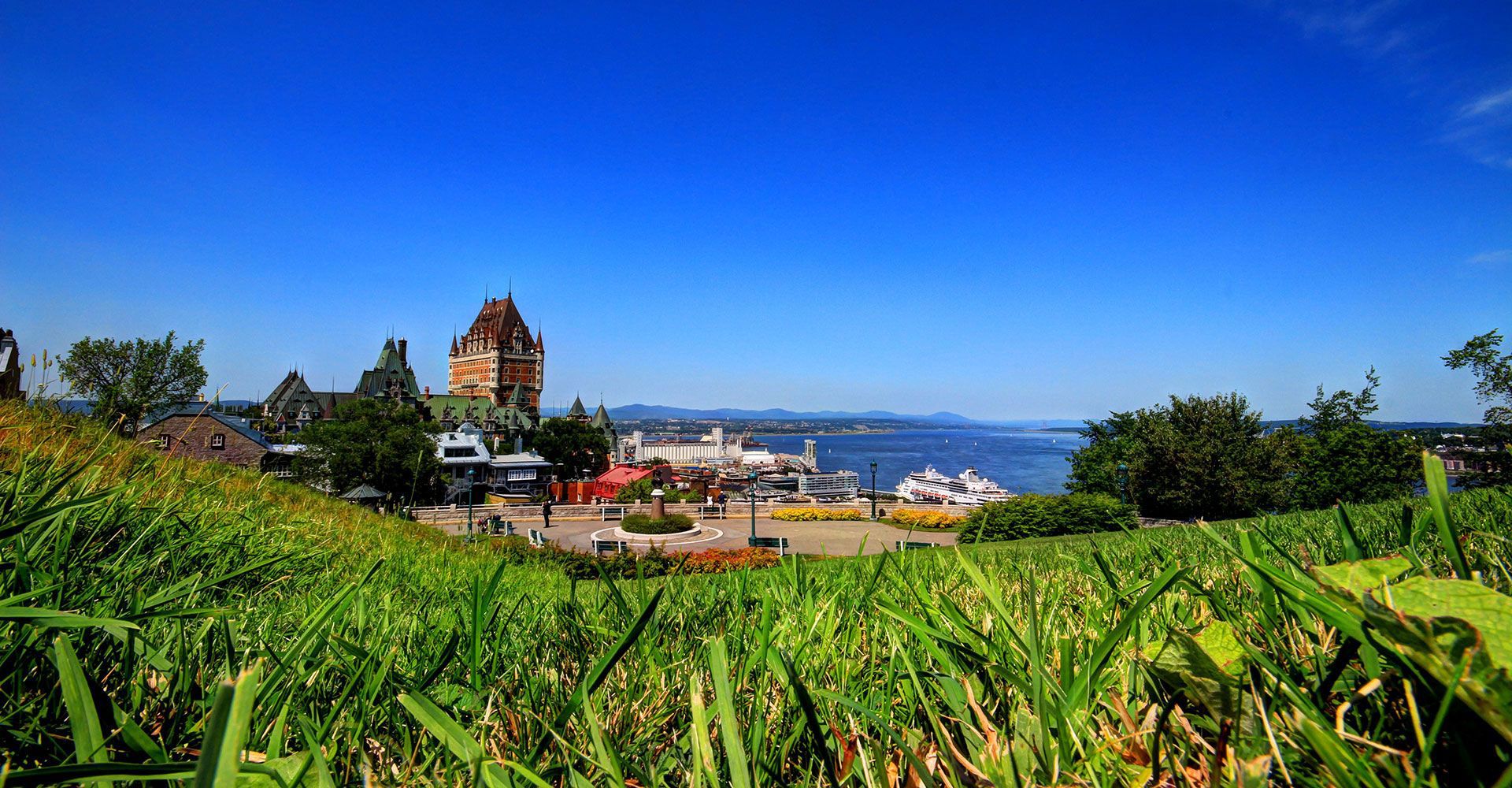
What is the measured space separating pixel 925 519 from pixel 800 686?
34.0m

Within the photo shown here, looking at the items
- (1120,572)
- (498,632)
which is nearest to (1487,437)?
(1120,572)

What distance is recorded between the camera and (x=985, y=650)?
3.47 ft

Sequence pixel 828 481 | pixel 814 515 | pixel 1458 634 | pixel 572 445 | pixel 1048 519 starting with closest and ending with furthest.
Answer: pixel 1458 634 < pixel 1048 519 < pixel 814 515 < pixel 572 445 < pixel 828 481

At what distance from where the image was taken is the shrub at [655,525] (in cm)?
3169

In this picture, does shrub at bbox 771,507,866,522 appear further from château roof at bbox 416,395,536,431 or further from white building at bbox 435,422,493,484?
château roof at bbox 416,395,536,431

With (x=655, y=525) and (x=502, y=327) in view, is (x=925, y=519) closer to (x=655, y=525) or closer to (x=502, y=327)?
(x=655, y=525)

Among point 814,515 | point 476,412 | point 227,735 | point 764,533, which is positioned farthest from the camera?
point 476,412

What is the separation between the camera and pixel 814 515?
37.9 m

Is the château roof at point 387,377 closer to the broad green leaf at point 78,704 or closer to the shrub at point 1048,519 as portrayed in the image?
the shrub at point 1048,519

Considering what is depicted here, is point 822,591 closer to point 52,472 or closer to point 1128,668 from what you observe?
point 1128,668

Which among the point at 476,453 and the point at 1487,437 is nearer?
the point at 1487,437

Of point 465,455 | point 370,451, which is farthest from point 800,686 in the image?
point 465,455

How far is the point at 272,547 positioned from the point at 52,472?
2.41ft

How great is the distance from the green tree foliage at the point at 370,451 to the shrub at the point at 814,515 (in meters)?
19.3
